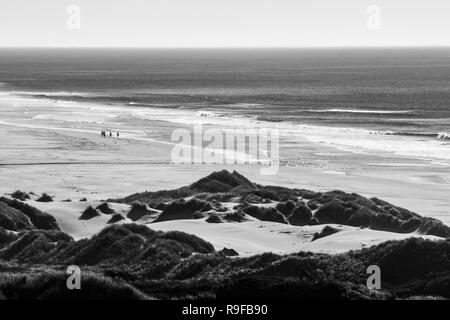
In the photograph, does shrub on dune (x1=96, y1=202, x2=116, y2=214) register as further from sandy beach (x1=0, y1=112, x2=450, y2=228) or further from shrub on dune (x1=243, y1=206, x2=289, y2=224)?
sandy beach (x1=0, y1=112, x2=450, y2=228)

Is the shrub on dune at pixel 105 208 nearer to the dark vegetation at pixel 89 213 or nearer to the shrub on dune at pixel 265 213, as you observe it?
the dark vegetation at pixel 89 213

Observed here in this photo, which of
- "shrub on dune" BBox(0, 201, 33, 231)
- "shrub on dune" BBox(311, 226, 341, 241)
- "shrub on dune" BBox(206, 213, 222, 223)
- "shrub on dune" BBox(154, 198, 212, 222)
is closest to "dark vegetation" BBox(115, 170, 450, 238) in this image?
"shrub on dune" BBox(154, 198, 212, 222)

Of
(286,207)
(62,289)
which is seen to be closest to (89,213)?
(286,207)

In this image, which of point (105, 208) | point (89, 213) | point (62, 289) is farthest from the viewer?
point (105, 208)

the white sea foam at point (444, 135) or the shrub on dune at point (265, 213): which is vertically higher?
the shrub on dune at point (265, 213)

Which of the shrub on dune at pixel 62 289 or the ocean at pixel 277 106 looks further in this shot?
the ocean at pixel 277 106

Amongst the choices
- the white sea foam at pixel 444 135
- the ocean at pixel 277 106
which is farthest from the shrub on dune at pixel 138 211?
the white sea foam at pixel 444 135

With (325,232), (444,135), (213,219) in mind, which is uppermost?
(325,232)

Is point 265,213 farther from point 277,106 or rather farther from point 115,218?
point 277,106

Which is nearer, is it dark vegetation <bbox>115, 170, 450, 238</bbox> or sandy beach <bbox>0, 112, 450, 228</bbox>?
dark vegetation <bbox>115, 170, 450, 238</bbox>

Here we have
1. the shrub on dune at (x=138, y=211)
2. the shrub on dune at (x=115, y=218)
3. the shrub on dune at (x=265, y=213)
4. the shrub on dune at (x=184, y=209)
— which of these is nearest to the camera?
the shrub on dune at (x=115, y=218)

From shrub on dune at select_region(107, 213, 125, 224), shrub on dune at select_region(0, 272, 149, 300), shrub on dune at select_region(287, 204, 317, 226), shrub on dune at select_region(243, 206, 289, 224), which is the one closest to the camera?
shrub on dune at select_region(0, 272, 149, 300)

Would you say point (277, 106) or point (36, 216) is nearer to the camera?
point (36, 216)
